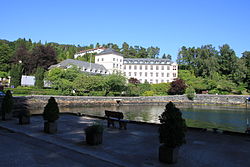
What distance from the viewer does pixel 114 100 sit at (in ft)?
154

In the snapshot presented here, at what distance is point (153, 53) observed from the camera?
395 feet

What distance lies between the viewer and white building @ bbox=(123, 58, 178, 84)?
8412cm

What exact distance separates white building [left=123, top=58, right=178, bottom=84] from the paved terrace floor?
2883 inches

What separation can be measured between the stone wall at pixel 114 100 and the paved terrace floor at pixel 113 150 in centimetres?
2322

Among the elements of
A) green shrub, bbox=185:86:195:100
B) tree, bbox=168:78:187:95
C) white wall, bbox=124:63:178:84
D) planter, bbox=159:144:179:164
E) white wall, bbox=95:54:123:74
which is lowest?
planter, bbox=159:144:179:164

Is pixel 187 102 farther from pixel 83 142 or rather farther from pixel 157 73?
pixel 83 142

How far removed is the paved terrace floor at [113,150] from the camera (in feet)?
24.2

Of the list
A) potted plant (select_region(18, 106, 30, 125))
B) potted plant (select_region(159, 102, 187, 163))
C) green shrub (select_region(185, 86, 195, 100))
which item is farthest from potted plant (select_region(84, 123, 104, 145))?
green shrub (select_region(185, 86, 195, 100))

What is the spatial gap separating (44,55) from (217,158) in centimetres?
7350

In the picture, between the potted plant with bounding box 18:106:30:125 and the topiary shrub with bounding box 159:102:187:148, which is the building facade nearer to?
the potted plant with bounding box 18:106:30:125

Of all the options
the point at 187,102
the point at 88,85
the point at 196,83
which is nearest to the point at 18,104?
the point at 88,85

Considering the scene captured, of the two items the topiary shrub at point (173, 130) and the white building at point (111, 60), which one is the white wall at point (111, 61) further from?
the topiary shrub at point (173, 130)

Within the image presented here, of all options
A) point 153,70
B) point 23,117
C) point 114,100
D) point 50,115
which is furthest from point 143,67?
point 50,115

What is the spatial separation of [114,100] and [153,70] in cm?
4130
